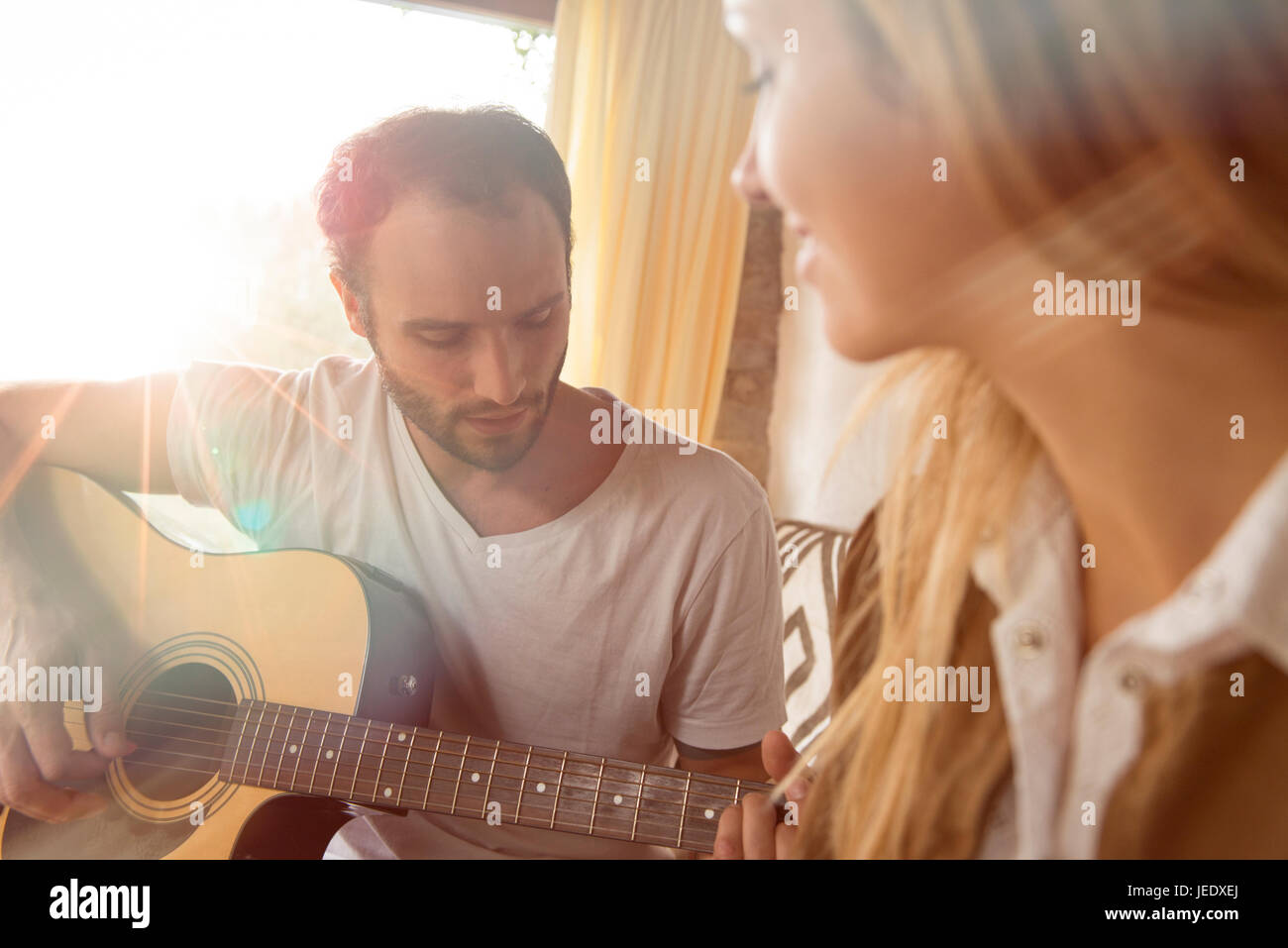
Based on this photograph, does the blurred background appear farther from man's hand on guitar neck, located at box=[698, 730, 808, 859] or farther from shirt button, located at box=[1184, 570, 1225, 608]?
shirt button, located at box=[1184, 570, 1225, 608]

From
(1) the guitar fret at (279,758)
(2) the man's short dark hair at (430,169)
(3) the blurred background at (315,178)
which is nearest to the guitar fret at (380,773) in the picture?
(1) the guitar fret at (279,758)

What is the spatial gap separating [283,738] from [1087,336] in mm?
847

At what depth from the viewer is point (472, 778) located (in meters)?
0.85

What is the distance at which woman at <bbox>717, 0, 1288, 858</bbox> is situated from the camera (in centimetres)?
50

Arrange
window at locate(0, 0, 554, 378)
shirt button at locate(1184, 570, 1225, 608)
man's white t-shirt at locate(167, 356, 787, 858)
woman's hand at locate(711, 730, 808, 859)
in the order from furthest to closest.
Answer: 1. window at locate(0, 0, 554, 378)
2. man's white t-shirt at locate(167, 356, 787, 858)
3. woman's hand at locate(711, 730, 808, 859)
4. shirt button at locate(1184, 570, 1225, 608)

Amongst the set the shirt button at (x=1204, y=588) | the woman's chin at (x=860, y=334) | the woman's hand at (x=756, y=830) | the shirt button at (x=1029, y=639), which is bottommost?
the woman's hand at (x=756, y=830)

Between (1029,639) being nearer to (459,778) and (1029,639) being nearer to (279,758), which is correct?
(459,778)

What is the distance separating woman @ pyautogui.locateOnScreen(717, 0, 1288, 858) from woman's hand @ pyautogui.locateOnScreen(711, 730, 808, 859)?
16 centimetres

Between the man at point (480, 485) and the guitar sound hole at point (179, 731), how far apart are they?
0.12ft

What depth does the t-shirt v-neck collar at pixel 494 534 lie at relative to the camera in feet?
3.11

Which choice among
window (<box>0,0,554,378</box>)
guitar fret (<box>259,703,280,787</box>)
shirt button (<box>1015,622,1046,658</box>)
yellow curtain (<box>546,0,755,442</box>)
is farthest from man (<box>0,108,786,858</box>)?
shirt button (<box>1015,622,1046,658</box>)

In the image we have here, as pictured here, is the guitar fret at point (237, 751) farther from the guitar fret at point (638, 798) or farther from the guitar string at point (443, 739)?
the guitar fret at point (638, 798)

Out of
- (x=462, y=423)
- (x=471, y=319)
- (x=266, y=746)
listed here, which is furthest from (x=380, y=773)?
(x=471, y=319)
